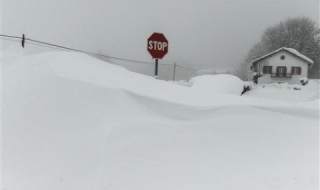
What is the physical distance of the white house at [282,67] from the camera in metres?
41.1

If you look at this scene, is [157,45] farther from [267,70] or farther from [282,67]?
[282,67]

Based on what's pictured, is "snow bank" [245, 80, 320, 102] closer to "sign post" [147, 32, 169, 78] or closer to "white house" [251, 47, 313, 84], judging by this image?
"white house" [251, 47, 313, 84]

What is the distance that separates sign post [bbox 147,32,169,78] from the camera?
8.87 meters

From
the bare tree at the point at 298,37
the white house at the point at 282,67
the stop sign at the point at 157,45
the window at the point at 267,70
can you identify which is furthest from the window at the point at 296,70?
the stop sign at the point at 157,45

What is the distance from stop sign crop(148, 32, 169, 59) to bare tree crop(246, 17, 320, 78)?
44.0 metres

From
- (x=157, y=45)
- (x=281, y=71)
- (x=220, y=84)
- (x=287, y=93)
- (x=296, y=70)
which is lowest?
(x=287, y=93)

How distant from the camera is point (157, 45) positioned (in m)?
8.98

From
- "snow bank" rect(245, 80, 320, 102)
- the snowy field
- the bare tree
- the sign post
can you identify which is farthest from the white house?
the snowy field

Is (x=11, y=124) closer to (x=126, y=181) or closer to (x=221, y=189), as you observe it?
(x=126, y=181)

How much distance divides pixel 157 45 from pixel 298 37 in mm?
44781

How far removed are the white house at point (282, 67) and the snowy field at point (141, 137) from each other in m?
37.8

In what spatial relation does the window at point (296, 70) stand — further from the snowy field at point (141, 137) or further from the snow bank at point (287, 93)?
the snowy field at point (141, 137)

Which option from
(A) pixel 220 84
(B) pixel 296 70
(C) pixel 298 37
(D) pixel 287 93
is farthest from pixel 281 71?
(A) pixel 220 84

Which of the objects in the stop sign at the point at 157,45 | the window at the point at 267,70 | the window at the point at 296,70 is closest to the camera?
the stop sign at the point at 157,45
